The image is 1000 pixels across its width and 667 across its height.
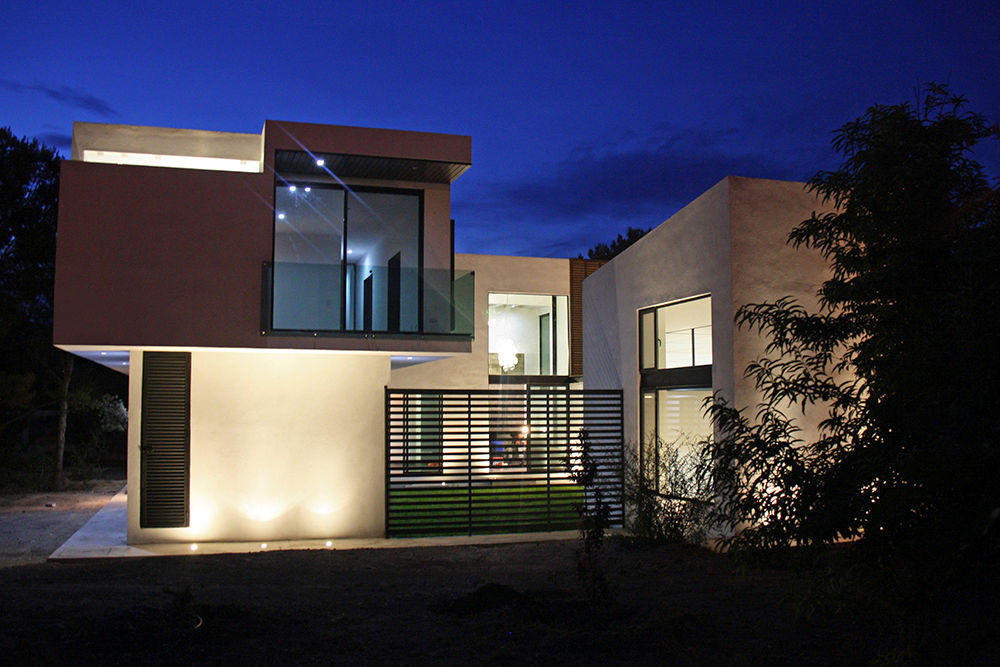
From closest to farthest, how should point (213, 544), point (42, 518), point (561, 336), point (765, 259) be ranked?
point (765, 259) → point (213, 544) → point (42, 518) → point (561, 336)

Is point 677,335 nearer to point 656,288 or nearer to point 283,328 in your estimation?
point 656,288

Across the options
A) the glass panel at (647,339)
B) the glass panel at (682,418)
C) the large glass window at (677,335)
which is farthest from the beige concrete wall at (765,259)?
the glass panel at (647,339)

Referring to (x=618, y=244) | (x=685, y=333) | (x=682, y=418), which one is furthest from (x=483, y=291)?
(x=618, y=244)

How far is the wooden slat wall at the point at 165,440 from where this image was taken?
11.0m

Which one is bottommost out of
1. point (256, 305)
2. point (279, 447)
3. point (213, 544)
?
point (213, 544)

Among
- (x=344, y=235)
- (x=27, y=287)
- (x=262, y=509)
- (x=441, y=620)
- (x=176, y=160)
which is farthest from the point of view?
(x=27, y=287)

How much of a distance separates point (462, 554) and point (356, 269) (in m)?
4.21

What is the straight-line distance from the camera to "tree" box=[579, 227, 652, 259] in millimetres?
44906

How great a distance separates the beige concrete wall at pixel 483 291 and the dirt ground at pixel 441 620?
33.7 feet

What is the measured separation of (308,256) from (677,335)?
6.38 m

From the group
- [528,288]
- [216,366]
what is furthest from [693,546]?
[528,288]

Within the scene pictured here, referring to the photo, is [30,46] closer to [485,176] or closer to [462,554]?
[462,554]

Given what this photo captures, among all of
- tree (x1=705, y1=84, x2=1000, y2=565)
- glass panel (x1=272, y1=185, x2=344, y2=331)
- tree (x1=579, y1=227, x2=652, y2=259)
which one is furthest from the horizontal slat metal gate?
tree (x1=579, y1=227, x2=652, y2=259)

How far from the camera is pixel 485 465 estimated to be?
1208cm
